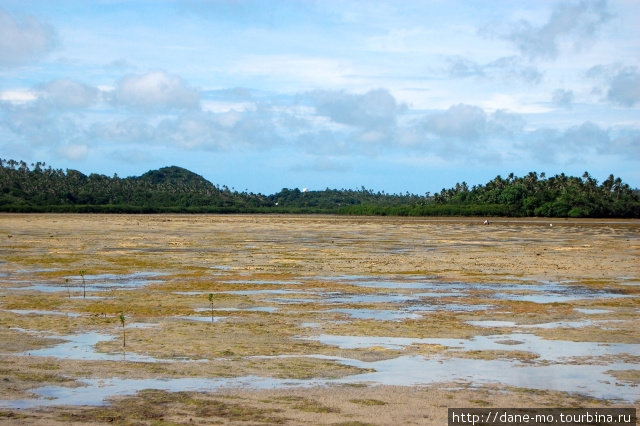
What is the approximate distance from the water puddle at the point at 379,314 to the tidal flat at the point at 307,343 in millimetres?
78

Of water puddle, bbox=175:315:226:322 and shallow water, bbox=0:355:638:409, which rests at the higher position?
water puddle, bbox=175:315:226:322

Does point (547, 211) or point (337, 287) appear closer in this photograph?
point (337, 287)

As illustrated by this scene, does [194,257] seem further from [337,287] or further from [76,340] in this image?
[76,340]

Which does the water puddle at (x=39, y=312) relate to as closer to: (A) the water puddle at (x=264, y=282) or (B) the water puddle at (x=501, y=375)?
(A) the water puddle at (x=264, y=282)

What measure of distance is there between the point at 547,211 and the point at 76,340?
388 ft

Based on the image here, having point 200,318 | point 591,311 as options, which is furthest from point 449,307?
point 200,318

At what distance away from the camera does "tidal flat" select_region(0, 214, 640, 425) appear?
37.6ft

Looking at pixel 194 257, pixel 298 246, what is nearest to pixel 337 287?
pixel 194 257

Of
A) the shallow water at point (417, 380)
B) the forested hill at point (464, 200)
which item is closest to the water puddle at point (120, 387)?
the shallow water at point (417, 380)

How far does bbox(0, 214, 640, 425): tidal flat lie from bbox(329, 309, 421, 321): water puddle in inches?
3.1

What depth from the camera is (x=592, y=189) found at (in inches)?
5187

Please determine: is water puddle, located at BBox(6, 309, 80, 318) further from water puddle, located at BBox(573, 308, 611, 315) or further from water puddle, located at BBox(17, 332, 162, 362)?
water puddle, located at BBox(573, 308, 611, 315)

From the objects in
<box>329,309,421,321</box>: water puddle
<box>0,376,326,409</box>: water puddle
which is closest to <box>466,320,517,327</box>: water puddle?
<box>329,309,421,321</box>: water puddle

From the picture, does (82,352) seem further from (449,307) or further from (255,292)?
(449,307)
